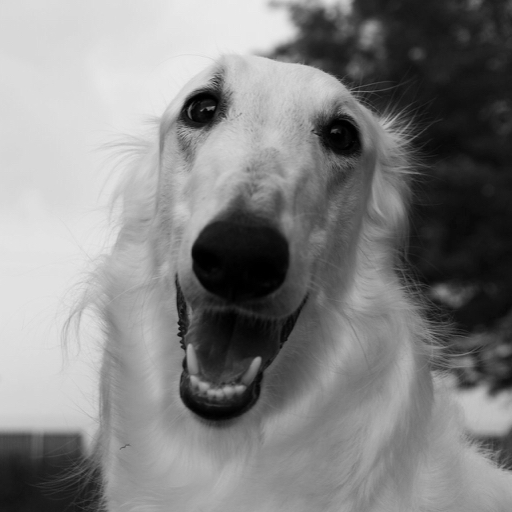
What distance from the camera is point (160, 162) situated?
3.20 m

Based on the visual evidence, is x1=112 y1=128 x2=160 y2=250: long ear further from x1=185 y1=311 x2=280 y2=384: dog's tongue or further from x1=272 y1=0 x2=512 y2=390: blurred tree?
x1=272 y1=0 x2=512 y2=390: blurred tree

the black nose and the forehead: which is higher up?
the forehead

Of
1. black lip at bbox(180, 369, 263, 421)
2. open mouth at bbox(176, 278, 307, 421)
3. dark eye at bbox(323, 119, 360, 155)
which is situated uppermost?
dark eye at bbox(323, 119, 360, 155)

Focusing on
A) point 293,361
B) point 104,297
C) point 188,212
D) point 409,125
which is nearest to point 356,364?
point 293,361

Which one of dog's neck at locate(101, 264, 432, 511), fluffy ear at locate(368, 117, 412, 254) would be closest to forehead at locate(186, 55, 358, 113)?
fluffy ear at locate(368, 117, 412, 254)

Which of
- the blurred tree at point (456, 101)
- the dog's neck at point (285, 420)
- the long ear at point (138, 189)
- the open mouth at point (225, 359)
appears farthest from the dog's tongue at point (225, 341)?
the blurred tree at point (456, 101)

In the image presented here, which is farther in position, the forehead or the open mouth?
the forehead

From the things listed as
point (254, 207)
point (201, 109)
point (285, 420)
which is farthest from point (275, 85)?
point (285, 420)

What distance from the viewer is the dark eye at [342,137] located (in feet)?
9.86

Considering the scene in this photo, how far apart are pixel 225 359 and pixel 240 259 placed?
0.46 m

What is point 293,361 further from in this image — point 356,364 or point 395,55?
point 395,55

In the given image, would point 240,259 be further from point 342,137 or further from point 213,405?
point 342,137

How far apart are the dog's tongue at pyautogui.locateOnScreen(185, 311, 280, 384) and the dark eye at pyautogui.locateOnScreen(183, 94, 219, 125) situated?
896 mm

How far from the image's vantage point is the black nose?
2156mm
